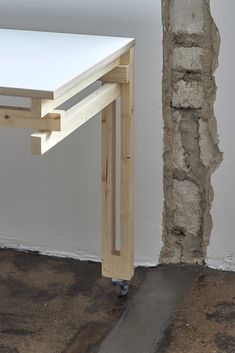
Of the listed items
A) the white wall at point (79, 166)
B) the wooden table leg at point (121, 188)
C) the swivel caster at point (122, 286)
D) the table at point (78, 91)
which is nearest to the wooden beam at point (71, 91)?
the table at point (78, 91)

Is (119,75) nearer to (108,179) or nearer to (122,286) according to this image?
(108,179)

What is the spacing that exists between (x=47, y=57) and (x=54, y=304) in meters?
0.78

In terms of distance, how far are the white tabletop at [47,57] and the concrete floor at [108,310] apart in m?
0.75

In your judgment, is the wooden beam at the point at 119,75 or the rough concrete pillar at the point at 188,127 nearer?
the wooden beam at the point at 119,75

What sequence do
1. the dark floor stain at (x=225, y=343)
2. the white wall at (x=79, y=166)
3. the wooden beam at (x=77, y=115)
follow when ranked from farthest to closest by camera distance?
the white wall at (x=79, y=166), the dark floor stain at (x=225, y=343), the wooden beam at (x=77, y=115)

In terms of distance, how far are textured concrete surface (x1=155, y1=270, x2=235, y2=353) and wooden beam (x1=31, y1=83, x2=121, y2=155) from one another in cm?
65

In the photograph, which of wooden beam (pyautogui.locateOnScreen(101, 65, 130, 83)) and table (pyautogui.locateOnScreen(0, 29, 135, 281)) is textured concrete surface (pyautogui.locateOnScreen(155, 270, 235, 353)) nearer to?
table (pyautogui.locateOnScreen(0, 29, 135, 281))

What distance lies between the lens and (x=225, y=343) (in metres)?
2.15

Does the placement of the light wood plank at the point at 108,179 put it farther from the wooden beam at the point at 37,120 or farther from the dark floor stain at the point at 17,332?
the wooden beam at the point at 37,120

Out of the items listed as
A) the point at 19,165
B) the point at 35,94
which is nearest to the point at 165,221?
the point at 19,165

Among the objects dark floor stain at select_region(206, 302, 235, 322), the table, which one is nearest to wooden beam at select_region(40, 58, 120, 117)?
the table

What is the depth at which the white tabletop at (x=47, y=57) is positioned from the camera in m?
1.71

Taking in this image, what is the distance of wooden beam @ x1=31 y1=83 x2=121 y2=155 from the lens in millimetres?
1672

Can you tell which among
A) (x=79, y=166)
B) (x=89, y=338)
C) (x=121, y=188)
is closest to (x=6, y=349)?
(x=89, y=338)
